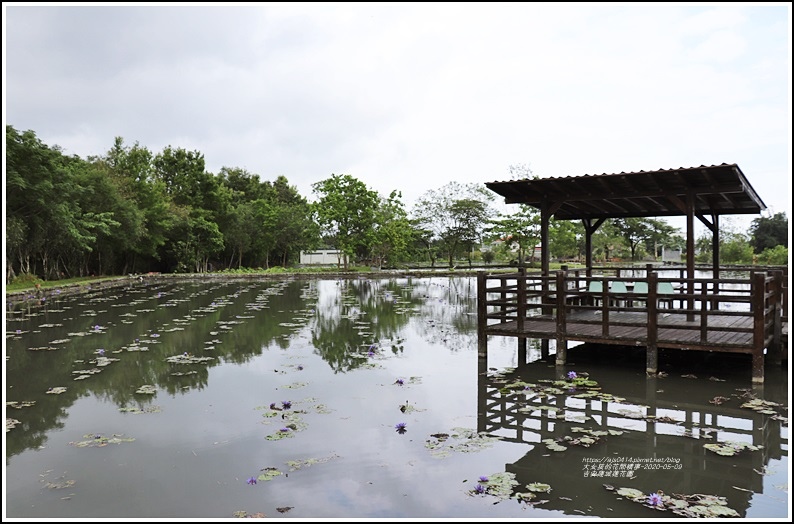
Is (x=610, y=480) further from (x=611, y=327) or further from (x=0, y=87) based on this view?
(x=0, y=87)

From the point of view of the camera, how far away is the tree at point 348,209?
3647 centimetres

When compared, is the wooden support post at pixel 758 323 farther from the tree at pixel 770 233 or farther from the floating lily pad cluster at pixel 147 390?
the tree at pixel 770 233

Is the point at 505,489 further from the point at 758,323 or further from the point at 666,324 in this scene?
the point at 666,324

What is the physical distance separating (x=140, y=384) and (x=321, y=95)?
22.6 m

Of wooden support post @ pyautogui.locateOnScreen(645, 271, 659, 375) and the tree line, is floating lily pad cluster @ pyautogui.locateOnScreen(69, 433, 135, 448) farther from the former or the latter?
the tree line

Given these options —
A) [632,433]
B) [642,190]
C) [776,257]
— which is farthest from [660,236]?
[632,433]

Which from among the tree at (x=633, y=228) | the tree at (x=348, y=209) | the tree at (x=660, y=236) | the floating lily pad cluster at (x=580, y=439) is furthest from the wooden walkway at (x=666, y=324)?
the tree at (x=660, y=236)

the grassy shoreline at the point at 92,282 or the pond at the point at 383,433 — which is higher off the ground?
the grassy shoreline at the point at 92,282

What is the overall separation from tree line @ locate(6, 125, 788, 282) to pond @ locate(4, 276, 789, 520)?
620 inches

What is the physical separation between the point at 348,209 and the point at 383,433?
32.6 meters

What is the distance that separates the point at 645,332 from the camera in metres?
7.30

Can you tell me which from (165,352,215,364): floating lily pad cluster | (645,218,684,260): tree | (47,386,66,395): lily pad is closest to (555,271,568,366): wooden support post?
(165,352,215,364): floating lily pad cluster

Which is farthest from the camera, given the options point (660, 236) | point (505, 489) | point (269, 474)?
point (660, 236)

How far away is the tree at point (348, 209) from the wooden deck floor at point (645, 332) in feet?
94.1
